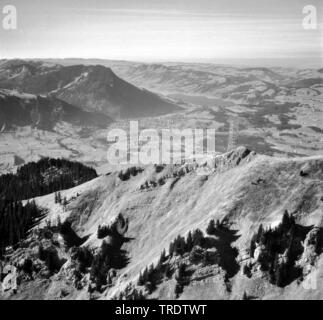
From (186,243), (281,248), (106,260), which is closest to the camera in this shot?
(281,248)

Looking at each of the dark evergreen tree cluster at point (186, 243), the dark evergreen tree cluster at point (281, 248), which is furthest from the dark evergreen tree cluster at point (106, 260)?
the dark evergreen tree cluster at point (281, 248)

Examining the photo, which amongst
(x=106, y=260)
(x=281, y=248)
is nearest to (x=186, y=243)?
(x=281, y=248)

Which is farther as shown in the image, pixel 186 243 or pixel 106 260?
pixel 106 260

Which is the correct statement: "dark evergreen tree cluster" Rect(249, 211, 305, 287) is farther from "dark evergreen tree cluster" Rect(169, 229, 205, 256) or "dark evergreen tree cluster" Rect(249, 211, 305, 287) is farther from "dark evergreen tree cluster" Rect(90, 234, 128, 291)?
"dark evergreen tree cluster" Rect(90, 234, 128, 291)

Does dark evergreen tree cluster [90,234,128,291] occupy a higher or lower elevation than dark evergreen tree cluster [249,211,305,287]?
lower

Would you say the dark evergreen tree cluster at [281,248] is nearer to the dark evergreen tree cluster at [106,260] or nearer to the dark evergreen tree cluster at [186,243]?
the dark evergreen tree cluster at [186,243]

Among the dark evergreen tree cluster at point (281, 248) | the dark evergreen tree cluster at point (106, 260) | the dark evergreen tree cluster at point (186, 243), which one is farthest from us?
the dark evergreen tree cluster at point (106, 260)

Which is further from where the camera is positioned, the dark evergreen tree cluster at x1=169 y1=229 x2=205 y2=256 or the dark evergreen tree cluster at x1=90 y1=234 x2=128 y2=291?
the dark evergreen tree cluster at x1=90 y1=234 x2=128 y2=291

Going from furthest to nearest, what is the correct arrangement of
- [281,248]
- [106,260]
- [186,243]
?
[106,260], [186,243], [281,248]

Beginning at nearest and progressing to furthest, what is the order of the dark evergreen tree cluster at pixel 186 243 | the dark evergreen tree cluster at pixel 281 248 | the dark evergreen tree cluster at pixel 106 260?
the dark evergreen tree cluster at pixel 281 248 → the dark evergreen tree cluster at pixel 186 243 → the dark evergreen tree cluster at pixel 106 260

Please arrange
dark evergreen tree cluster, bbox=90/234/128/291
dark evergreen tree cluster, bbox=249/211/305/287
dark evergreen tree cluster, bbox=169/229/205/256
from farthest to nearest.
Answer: dark evergreen tree cluster, bbox=90/234/128/291 → dark evergreen tree cluster, bbox=169/229/205/256 → dark evergreen tree cluster, bbox=249/211/305/287

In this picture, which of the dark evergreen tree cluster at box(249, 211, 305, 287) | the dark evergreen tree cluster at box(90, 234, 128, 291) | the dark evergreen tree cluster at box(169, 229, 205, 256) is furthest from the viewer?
the dark evergreen tree cluster at box(90, 234, 128, 291)

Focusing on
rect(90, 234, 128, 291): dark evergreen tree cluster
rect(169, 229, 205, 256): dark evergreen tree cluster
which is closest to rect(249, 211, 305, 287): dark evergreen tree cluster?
rect(169, 229, 205, 256): dark evergreen tree cluster

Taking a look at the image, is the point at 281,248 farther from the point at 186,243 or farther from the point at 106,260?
the point at 106,260
